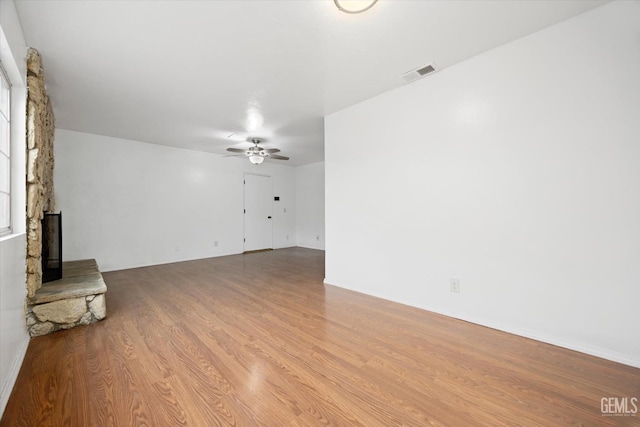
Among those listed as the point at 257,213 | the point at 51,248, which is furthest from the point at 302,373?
the point at 257,213

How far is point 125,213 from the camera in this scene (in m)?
4.89

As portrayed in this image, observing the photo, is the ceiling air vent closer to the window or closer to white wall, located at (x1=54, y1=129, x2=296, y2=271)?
the window

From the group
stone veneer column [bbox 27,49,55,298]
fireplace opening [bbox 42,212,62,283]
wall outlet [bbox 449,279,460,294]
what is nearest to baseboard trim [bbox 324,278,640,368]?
wall outlet [bbox 449,279,460,294]

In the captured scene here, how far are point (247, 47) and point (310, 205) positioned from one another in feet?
17.6

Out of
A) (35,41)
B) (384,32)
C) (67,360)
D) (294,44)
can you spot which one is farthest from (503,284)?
(35,41)

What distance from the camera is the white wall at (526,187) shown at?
5.95 ft

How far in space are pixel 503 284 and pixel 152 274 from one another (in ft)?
16.5

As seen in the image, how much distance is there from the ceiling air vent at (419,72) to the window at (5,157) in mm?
3277

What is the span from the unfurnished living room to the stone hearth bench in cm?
2

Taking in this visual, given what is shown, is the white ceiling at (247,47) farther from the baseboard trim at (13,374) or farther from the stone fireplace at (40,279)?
the baseboard trim at (13,374)

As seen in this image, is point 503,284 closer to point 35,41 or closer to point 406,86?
point 406,86

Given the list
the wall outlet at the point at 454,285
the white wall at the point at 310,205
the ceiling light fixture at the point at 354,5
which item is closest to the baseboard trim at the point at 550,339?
the wall outlet at the point at 454,285

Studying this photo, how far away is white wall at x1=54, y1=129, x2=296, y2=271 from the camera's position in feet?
14.4

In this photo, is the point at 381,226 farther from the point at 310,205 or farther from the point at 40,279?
the point at 310,205
